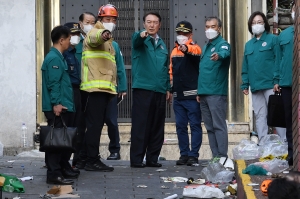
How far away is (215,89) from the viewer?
1182 centimetres

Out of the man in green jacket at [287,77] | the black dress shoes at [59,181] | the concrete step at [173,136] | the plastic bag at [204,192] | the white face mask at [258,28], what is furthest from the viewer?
the concrete step at [173,136]

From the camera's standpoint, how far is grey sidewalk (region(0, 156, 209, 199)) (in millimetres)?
9391

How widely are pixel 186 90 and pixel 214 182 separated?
99.0 inches

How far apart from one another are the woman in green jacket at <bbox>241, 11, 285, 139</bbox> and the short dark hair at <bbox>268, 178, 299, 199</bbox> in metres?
6.63

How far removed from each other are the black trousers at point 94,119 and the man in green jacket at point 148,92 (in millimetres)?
811

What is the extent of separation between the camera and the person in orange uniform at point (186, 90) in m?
12.5

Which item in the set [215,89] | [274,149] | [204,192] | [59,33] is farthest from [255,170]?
[59,33]

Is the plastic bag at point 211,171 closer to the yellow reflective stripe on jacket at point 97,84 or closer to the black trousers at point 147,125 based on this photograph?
the black trousers at point 147,125

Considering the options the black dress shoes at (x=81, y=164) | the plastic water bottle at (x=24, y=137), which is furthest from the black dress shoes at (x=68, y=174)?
the plastic water bottle at (x=24, y=137)

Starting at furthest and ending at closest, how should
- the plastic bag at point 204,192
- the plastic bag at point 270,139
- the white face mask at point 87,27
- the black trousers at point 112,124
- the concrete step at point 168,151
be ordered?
1. the concrete step at point 168,151
2. the black trousers at point 112,124
3. the white face mask at point 87,27
4. the plastic bag at point 270,139
5. the plastic bag at point 204,192

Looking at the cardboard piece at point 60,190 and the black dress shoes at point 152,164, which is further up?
the black dress shoes at point 152,164

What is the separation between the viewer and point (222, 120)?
11.8 meters

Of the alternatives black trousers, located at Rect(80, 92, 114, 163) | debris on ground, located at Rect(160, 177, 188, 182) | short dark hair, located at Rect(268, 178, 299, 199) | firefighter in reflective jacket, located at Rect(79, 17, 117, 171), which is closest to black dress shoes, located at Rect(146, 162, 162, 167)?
firefighter in reflective jacket, located at Rect(79, 17, 117, 171)

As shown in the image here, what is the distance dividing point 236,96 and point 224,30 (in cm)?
121
